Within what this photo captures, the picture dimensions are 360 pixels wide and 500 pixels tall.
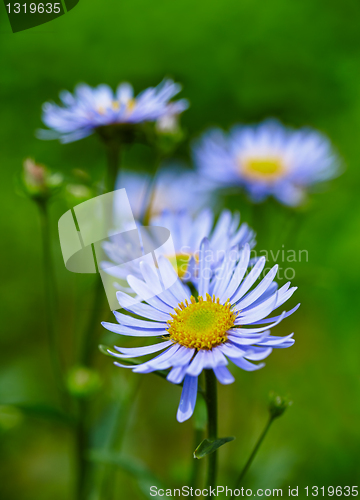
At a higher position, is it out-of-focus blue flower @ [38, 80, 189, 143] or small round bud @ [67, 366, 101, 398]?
out-of-focus blue flower @ [38, 80, 189, 143]

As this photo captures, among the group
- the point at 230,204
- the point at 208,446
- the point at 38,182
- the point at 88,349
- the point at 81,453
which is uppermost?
the point at 230,204

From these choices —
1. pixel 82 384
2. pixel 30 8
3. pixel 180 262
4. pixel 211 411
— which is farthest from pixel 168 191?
pixel 211 411

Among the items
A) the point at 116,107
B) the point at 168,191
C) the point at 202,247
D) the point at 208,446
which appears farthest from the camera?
the point at 168,191

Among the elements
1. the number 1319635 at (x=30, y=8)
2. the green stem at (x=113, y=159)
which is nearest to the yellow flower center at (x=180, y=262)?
Result: the green stem at (x=113, y=159)

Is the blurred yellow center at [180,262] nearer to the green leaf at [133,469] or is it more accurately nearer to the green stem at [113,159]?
the green stem at [113,159]

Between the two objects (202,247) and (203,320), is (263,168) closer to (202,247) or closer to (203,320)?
(202,247)

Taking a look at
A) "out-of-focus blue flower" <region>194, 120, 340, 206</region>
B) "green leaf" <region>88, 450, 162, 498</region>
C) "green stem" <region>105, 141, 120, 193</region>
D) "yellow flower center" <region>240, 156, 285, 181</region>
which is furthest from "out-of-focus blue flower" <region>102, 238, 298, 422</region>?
"yellow flower center" <region>240, 156, 285, 181</region>

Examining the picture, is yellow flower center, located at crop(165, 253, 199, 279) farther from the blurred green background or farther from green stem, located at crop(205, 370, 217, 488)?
the blurred green background
